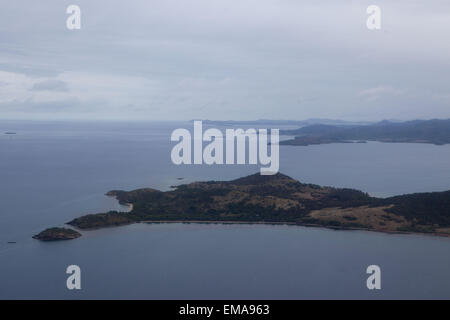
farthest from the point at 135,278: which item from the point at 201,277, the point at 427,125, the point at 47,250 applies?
the point at 427,125

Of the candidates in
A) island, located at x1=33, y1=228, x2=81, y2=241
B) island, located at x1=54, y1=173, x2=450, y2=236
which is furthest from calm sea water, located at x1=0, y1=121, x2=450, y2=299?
island, located at x1=54, y1=173, x2=450, y2=236

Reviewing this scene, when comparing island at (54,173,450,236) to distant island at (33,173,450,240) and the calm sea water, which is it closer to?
distant island at (33,173,450,240)

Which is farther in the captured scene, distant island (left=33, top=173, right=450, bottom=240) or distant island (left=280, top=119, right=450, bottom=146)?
distant island (left=280, top=119, right=450, bottom=146)

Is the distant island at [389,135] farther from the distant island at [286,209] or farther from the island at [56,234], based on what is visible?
the island at [56,234]

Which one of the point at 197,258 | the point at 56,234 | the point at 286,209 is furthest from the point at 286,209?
the point at 56,234

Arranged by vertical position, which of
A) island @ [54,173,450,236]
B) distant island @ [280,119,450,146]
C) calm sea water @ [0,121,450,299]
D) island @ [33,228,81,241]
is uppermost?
distant island @ [280,119,450,146]

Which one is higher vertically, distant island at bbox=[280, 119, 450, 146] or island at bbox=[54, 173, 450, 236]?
distant island at bbox=[280, 119, 450, 146]

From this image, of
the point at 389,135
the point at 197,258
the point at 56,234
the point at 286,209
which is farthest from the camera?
the point at 389,135

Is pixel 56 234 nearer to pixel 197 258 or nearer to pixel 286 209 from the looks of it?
pixel 197 258
